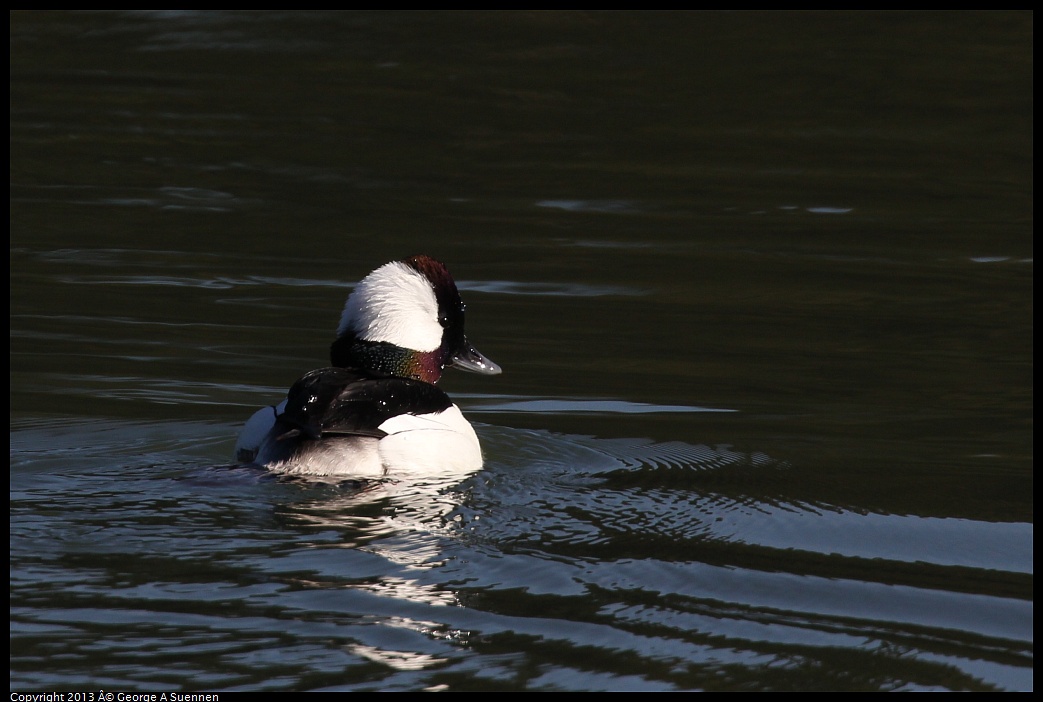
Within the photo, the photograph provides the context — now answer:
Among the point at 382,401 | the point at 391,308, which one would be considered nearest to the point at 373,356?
the point at 391,308

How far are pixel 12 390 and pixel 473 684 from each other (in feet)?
14.7

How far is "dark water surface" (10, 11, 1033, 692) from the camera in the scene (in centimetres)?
436

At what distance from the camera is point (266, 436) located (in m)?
5.97

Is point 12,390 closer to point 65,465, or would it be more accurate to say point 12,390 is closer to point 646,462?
point 65,465

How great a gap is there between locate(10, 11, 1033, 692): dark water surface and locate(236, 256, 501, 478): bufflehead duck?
173 millimetres

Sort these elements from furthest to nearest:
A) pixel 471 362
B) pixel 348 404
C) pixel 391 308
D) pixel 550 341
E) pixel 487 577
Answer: pixel 550 341 < pixel 471 362 < pixel 391 308 < pixel 348 404 < pixel 487 577

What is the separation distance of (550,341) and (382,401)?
3.24 m

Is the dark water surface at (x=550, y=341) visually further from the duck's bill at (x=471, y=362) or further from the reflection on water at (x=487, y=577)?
the duck's bill at (x=471, y=362)

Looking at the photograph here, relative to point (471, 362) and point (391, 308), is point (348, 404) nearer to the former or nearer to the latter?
point (391, 308)

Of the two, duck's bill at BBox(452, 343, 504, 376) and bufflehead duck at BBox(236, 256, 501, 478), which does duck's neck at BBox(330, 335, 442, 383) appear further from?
duck's bill at BBox(452, 343, 504, 376)

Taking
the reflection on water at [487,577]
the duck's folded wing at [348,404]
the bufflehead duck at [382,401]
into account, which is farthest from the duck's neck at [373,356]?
the reflection on water at [487,577]

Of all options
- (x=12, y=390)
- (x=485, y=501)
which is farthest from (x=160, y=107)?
(x=485, y=501)

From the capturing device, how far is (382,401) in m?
5.89

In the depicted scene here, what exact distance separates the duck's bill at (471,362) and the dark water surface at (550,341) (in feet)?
0.95
